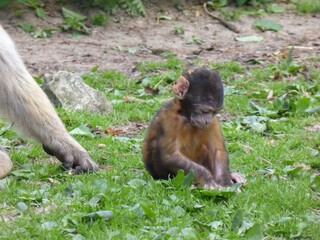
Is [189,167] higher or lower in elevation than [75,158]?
higher

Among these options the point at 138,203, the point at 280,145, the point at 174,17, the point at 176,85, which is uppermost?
the point at 176,85

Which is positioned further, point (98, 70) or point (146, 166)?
point (98, 70)

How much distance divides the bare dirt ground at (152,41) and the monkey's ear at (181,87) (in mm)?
4649

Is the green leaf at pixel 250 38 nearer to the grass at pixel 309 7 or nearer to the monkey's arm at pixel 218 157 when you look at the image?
the grass at pixel 309 7

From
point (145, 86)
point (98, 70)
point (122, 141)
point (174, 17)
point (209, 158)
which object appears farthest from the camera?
point (174, 17)

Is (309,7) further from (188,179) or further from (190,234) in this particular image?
(190,234)

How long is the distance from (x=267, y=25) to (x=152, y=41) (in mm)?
1806

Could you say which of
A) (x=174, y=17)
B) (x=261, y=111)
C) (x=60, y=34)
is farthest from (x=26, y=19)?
(x=261, y=111)

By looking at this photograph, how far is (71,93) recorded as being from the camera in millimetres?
8984

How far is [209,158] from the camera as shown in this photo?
20.0 ft

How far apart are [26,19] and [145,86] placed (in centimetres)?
343

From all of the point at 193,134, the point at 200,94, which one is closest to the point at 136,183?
the point at 193,134

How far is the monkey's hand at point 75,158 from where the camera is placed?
267 inches

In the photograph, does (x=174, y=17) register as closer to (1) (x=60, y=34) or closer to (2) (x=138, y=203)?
(1) (x=60, y=34)
